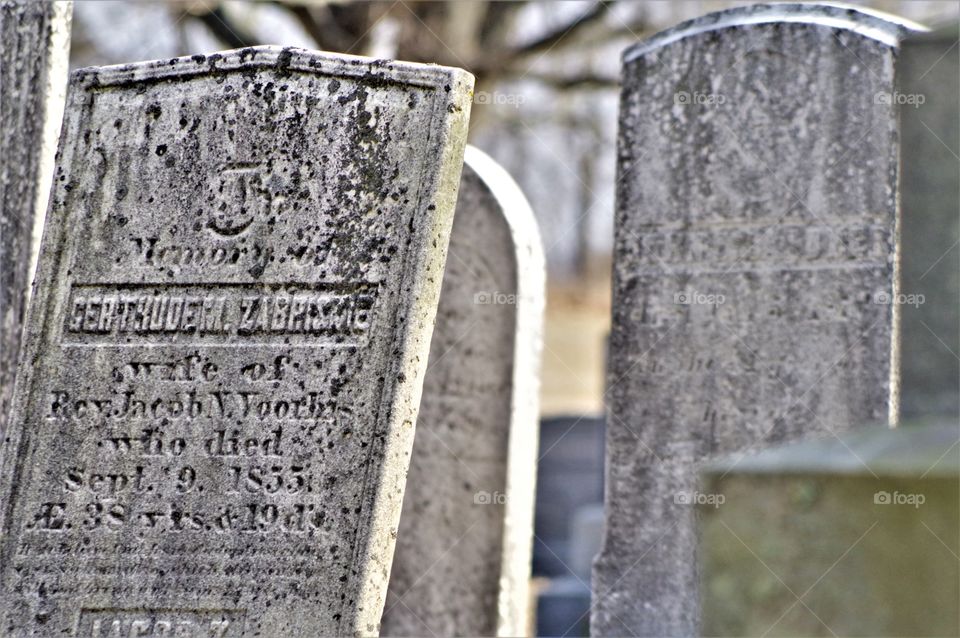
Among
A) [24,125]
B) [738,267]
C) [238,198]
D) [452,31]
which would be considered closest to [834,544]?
[238,198]

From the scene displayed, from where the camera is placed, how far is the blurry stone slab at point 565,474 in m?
10.6

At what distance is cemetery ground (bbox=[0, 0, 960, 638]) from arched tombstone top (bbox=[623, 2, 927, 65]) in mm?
15

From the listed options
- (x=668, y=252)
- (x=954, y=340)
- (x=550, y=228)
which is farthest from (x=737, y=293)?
(x=550, y=228)

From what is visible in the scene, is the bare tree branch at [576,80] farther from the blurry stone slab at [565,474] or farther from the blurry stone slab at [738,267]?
the blurry stone slab at [738,267]

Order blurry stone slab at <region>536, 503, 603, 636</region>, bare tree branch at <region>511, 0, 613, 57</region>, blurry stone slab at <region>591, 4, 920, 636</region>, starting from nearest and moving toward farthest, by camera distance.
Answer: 1. blurry stone slab at <region>591, 4, 920, 636</region>
2. blurry stone slab at <region>536, 503, 603, 636</region>
3. bare tree branch at <region>511, 0, 613, 57</region>

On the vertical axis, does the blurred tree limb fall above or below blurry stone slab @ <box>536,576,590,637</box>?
above

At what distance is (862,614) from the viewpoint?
194cm

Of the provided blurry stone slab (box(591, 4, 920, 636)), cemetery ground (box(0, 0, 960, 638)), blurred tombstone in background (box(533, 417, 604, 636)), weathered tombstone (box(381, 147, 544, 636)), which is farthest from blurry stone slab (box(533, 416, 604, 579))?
blurry stone slab (box(591, 4, 920, 636))

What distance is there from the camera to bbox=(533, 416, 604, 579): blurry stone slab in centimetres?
1056

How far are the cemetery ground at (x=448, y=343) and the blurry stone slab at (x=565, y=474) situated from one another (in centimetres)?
318

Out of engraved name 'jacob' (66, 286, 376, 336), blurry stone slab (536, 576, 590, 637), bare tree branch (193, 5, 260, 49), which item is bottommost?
blurry stone slab (536, 576, 590, 637)

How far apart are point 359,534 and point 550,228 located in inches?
851

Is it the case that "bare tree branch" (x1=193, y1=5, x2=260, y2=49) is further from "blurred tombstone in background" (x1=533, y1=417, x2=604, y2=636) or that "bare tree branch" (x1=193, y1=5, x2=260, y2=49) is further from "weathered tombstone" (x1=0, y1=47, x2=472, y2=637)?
→ "weathered tombstone" (x1=0, y1=47, x2=472, y2=637)

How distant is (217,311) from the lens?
358cm
